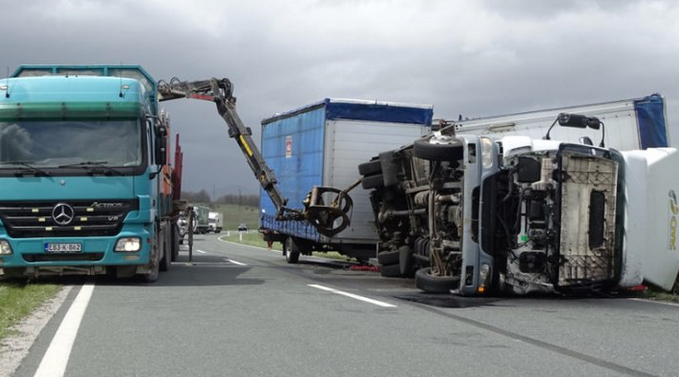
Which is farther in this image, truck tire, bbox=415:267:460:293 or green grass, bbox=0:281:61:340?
truck tire, bbox=415:267:460:293

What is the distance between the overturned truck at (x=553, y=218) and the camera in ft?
35.6

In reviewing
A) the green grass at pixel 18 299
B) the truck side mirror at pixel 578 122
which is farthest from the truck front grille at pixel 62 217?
the truck side mirror at pixel 578 122

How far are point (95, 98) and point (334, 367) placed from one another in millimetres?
7857

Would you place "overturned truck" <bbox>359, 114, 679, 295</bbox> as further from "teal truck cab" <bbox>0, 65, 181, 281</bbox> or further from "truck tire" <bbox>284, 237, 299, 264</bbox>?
"truck tire" <bbox>284, 237, 299, 264</bbox>

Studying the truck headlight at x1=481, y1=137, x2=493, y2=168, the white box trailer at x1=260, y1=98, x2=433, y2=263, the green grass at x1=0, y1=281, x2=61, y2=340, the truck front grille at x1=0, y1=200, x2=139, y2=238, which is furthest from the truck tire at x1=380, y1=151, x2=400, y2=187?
the green grass at x1=0, y1=281, x2=61, y2=340

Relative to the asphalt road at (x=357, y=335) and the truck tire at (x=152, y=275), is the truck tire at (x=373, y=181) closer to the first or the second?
the asphalt road at (x=357, y=335)

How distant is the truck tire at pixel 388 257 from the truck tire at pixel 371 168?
5.24ft

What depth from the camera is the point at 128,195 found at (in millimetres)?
12328

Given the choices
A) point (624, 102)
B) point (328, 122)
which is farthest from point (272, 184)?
point (624, 102)

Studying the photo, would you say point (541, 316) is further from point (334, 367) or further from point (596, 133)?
point (596, 133)

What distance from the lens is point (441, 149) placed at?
11.5m

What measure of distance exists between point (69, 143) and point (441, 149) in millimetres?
5697

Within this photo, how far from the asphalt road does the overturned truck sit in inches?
15.0

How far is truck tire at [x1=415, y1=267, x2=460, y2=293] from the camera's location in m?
11.3
